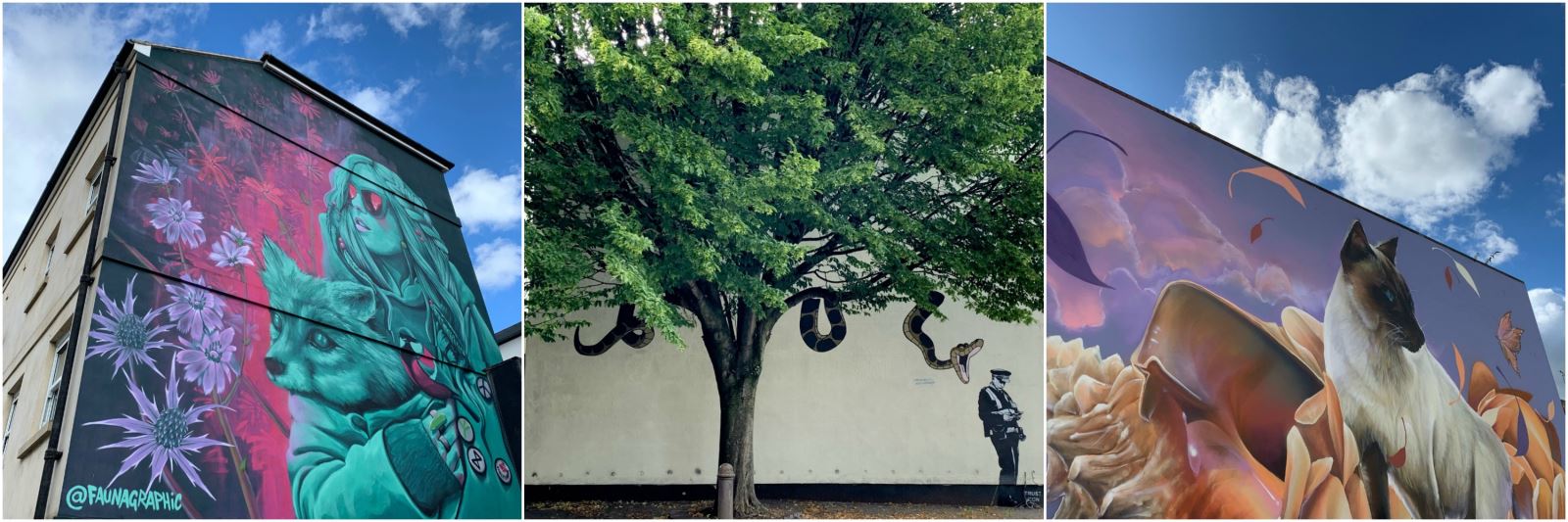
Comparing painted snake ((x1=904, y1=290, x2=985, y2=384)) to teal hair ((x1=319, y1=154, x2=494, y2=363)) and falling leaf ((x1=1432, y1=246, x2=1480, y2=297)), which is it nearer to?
falling leaf ((x1=1432, y1=246, x2=1480, y2=297))

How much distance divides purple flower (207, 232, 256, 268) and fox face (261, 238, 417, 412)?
0.46ft

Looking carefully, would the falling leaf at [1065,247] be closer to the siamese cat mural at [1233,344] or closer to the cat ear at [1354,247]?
the siamese cat mural at [1233,344]

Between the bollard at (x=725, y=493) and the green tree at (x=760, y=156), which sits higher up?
the green tree at (x=760, y=156)

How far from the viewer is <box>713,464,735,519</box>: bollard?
950 cm

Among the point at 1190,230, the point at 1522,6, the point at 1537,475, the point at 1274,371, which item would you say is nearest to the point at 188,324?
the point at 1190,230

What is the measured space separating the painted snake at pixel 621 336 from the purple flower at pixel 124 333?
625 cm

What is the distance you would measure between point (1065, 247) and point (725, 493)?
4.26 m

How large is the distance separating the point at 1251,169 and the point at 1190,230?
1.16 meters

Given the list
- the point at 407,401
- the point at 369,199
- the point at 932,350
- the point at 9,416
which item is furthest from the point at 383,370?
the point at 932,350

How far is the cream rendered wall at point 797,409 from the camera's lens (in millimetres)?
11859

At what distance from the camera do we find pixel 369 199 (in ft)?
26.8

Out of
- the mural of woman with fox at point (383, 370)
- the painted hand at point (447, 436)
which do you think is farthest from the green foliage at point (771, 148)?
the painted hand at point (447, 436)

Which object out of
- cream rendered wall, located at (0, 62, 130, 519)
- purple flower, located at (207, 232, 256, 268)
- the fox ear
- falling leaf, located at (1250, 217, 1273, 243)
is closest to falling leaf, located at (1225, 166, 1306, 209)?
falling leaf, located at (1250, 217, 1273, 243)

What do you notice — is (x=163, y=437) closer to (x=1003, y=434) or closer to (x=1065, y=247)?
(x=1065, y=247)
